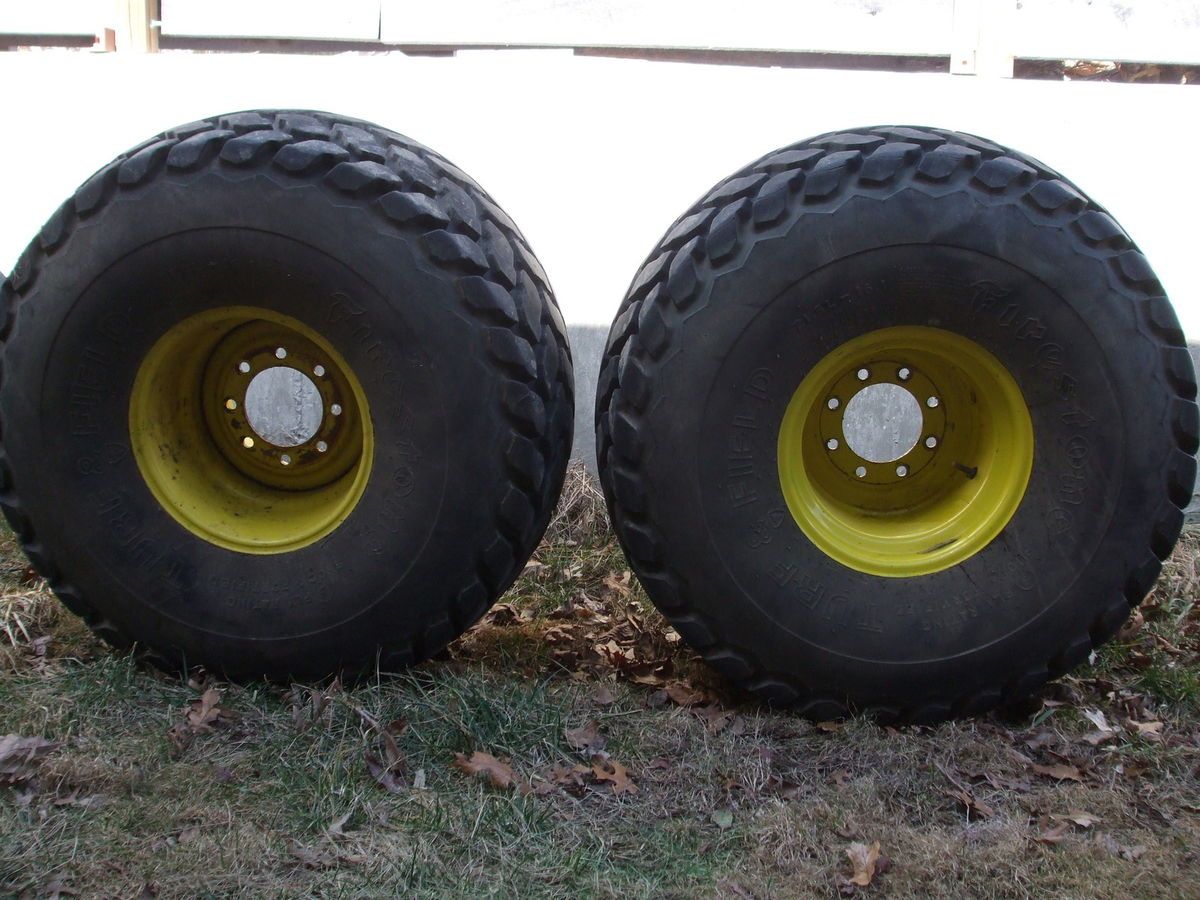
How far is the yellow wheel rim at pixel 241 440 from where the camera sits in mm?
3195

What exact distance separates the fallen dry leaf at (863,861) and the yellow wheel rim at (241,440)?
1.58 meters

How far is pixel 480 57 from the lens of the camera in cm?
521

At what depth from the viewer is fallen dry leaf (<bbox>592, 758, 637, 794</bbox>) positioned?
277 cm

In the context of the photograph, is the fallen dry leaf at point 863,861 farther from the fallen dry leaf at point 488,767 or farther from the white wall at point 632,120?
the white wall at point 632,120

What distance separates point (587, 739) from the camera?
2969mm

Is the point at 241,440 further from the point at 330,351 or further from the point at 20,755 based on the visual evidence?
Answer: the point at 20,755

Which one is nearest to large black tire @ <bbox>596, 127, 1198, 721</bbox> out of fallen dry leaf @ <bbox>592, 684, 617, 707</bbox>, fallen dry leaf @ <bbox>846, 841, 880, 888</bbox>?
fallen dry leaf @ <bbox>592, 684, 617, 707</bbox>

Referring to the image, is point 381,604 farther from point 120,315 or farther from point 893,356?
point 893,356

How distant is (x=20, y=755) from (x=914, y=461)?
8.31ft

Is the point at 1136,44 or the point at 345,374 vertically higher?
the point at 1136,44

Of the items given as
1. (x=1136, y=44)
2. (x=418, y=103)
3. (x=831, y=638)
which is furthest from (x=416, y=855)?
(x=1136, y=44)

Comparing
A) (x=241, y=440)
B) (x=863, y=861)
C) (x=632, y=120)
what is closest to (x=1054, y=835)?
(x=863, y=861)

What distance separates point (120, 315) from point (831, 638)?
83.9 inches

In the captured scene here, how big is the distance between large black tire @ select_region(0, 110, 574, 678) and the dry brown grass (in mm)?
237
